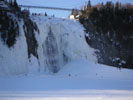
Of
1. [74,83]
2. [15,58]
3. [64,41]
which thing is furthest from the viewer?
[64,41]

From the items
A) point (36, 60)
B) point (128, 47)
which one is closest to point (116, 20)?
point (128, 47)

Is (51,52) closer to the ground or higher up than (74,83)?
higher up

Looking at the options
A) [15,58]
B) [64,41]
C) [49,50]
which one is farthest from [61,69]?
[15,58]

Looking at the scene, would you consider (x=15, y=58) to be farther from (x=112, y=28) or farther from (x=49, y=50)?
(x=112, y=28)

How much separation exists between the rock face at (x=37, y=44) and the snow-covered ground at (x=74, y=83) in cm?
112

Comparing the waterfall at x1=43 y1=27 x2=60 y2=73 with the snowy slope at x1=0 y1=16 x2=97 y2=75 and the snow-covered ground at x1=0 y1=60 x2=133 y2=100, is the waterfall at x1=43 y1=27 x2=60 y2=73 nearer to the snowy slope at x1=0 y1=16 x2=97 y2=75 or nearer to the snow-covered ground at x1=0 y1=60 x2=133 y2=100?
the snowy slope at x1=0 y1=16 x2=97 y2=75

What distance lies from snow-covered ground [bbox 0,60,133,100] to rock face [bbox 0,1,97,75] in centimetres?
112

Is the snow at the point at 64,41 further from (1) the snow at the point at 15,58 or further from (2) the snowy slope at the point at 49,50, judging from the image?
(1) the snow at the point at 15,58

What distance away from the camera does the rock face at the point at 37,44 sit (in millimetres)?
12632

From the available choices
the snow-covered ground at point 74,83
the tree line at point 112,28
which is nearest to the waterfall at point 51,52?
the snow-covered ground at point 74,83

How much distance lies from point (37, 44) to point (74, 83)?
710cm

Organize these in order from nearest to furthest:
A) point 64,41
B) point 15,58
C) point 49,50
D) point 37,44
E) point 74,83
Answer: point 74,83
point 15,58
point 37,44
point 49,50
point 64,41

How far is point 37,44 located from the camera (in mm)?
15727

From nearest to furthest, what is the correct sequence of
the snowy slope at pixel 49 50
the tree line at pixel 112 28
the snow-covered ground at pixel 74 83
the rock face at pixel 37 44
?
1. the snow-covered ground at pixel 74 83
2. the snowy slope at pixel 49 50
3. the rock face at pixel 37 44
4. the tree line at pixel 112 28
